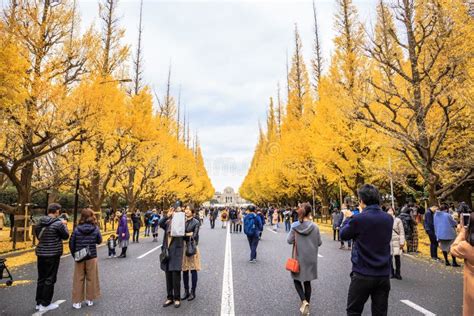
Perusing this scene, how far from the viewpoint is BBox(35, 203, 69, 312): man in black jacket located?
484 cm

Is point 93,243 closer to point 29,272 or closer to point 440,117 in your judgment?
point 29,272

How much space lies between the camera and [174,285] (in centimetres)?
495

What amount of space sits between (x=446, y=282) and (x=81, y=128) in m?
12.4

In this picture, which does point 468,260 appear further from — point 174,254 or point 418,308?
point 174,254

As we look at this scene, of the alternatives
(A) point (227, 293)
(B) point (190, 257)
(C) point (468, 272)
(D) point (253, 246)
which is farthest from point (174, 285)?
(D) point (253, 246)

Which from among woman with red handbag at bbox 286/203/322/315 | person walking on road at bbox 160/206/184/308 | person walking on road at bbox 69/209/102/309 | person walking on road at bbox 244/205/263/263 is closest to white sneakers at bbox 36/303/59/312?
person walking on road at bbox 69/209/102/309

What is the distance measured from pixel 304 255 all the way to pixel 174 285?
2.06 m

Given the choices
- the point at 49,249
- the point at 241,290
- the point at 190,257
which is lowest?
the point at 241,290

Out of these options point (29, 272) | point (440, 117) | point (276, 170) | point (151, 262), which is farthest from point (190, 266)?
point (276, 170)

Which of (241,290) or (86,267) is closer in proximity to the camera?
(86,267)

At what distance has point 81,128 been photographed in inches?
489

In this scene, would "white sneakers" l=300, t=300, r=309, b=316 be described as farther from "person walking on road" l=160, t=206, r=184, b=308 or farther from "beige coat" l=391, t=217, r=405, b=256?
"beige coat" l=391, t=217, r=405, b=256

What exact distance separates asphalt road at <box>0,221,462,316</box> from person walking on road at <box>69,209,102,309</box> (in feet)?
0.73

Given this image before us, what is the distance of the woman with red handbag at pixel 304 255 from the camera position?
450cm
